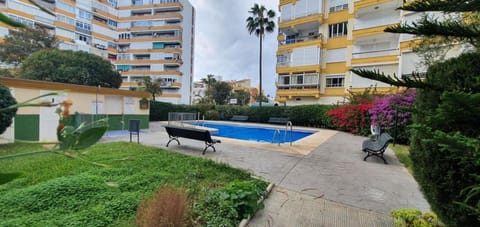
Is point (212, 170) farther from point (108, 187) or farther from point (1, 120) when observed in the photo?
point (1, 120)

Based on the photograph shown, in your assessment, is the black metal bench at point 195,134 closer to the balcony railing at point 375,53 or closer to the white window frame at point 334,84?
the white window frame at point 334,84

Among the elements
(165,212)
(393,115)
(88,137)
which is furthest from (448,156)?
(393,115)

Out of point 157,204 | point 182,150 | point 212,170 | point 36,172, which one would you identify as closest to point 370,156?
point 212,170

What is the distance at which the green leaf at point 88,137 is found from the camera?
0.74 m

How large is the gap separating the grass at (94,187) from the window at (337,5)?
24143 millimetres

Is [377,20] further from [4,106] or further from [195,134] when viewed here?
[4,106]

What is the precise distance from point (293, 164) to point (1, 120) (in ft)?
30.5

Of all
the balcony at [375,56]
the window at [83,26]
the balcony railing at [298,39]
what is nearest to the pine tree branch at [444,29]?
the balcony at [375,56]

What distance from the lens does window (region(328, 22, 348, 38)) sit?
22.9 metres

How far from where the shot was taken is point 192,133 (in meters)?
7.89

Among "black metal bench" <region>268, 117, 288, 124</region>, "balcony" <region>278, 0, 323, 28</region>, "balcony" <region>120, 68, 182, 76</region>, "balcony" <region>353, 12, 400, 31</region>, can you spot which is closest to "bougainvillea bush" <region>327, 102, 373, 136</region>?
"black metal bench" <region>268, 117, 288, 124</region>

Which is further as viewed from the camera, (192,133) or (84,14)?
(84,14)

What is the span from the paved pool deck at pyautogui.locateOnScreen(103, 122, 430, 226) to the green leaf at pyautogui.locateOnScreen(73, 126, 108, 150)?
3.03 metres

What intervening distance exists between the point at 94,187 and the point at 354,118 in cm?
1481
